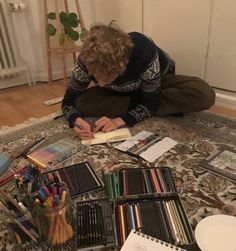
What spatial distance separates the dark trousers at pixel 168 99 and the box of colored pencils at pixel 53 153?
0.33 meters

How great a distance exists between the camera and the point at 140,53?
1.29 m

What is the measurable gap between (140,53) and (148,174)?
1.95 feet

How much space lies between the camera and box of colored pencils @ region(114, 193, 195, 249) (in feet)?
2.44

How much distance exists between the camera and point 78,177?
1004 mm

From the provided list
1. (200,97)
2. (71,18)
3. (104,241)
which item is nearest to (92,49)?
(200,97)

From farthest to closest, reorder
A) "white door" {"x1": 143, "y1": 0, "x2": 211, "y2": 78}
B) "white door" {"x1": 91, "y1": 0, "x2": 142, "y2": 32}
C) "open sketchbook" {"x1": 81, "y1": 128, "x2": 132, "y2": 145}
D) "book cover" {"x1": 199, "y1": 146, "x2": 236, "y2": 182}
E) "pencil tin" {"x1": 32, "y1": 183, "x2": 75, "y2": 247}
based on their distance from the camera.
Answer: "white door" {"x1": 91, "y1": 0, "x2": 142, "y2": 32} → "white door" {"x1": 143, "y1": 0, "x2": 211, "y2": 78} → "open sketchbook" {"x1": 81, "y1": 128, "x2": 132, "y2": 145} → "book cover" {"x1": 199, "y1": 146, "x2": 236, "y2": 182} → "pencil tin" {"x1": 32, "y1": 183, "x2": 75, "y2": 247}

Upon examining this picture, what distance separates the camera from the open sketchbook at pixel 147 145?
3.77 ft

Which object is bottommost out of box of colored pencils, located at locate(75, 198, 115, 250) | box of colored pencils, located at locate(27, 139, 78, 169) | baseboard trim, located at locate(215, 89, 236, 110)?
baseboard trim, located at locate(215, 89, 236, 110)

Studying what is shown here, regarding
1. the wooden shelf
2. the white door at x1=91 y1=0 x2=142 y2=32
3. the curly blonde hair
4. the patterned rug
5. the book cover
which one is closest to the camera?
the patterned rug

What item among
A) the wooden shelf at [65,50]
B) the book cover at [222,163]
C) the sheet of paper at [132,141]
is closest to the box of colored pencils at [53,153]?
the sheet of paper at [132,141]

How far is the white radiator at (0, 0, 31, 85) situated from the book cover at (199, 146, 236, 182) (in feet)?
6.07

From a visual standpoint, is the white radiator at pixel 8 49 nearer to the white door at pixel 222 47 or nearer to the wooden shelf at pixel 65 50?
the wooden shelf at pixel 65 50

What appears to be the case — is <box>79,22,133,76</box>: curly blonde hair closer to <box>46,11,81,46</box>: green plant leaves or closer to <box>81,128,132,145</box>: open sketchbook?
<box>81,128,132,145</box>: open sketchbook

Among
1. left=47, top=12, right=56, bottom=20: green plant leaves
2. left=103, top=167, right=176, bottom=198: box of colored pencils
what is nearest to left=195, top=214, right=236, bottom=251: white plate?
left=103, top=167, right=176, bottom=198: box of colored pencils
